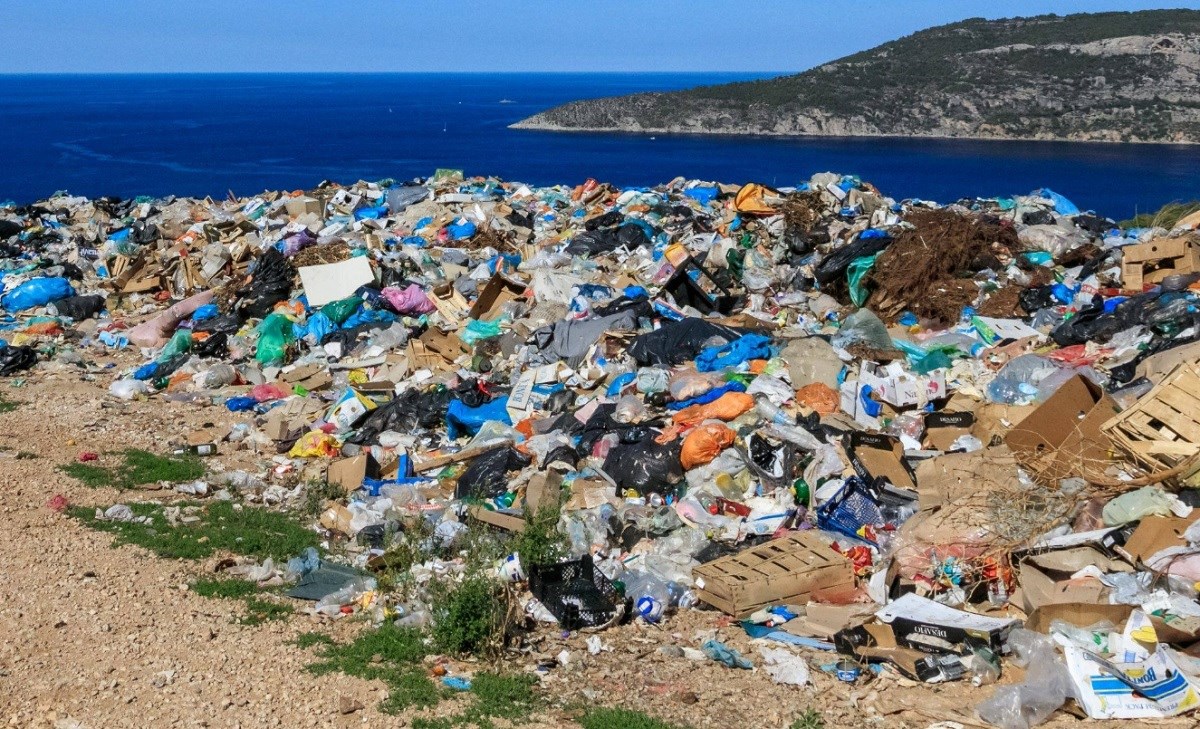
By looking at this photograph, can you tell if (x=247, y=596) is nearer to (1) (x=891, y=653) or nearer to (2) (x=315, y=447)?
(2) (x=315, y=447)

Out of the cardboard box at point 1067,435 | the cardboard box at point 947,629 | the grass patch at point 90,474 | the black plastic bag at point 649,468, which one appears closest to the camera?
the cardboard box at point 947,629

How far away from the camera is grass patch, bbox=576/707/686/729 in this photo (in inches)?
196

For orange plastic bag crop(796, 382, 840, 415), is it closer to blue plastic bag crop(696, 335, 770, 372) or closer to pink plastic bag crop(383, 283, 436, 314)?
blue plastic bag crop(696, 335, 770, 372)

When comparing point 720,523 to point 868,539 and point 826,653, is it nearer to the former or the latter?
point 868,539

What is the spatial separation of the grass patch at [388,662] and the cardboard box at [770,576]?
183cm

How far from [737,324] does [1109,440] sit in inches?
181

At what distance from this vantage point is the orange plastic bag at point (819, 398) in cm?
878

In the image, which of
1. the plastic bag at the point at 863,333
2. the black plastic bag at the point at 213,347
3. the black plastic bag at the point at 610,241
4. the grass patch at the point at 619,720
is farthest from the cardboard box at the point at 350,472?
the black plastic bag at the point at 610,241

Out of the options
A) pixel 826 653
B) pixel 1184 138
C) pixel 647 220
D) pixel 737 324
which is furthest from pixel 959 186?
pixel 826 653

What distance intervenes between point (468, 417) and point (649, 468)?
2.50 m

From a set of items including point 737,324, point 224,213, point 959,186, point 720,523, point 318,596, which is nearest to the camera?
point 318,596

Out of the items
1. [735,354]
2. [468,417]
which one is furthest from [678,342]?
[468,417]

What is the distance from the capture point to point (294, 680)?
17.8 ft

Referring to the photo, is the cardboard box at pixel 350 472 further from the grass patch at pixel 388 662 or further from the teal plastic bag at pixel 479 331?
the teal plastic bag at pixel 479 331
